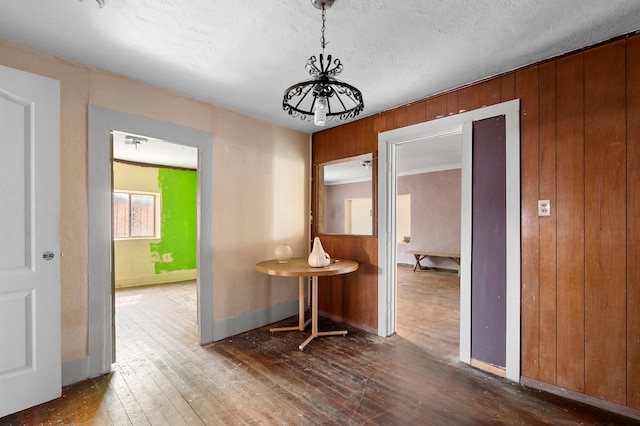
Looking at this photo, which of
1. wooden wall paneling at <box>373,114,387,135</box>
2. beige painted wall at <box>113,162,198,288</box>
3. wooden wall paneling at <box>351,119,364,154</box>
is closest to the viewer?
wooden wall paneling at <box>373,114,387,135</box>

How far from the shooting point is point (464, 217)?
2693 millimetres

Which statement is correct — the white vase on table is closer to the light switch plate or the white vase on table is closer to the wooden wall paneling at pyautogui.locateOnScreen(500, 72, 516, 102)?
the light switch plate

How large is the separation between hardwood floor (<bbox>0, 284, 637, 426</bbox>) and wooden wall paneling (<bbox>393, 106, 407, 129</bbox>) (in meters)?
2.30

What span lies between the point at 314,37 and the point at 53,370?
292cm

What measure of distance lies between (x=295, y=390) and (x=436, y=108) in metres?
2.77

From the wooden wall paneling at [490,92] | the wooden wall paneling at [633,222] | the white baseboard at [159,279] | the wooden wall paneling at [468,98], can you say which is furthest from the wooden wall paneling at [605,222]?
the white baseboard at [159,279]

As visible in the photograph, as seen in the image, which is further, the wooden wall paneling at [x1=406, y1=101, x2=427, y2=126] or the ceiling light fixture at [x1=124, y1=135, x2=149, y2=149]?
the ceiling light fixture at [x1=124, y1=135, x2=149, y2=149]

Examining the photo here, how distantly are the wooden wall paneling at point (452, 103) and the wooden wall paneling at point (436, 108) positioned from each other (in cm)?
4

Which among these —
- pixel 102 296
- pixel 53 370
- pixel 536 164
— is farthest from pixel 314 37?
pixel 53 370

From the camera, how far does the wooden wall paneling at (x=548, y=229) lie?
2215mm

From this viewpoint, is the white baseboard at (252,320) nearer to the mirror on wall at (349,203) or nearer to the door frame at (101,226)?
the door frame at (101,226)

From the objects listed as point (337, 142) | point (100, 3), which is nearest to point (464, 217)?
point (337, 142)

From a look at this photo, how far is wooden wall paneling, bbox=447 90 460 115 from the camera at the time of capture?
9.05 ft

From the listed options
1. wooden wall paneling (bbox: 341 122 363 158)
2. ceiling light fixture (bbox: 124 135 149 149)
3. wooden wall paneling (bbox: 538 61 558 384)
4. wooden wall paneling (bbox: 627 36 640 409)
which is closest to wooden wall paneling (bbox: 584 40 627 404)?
wooden wall paneling (bbox: 627 36 640 409)
